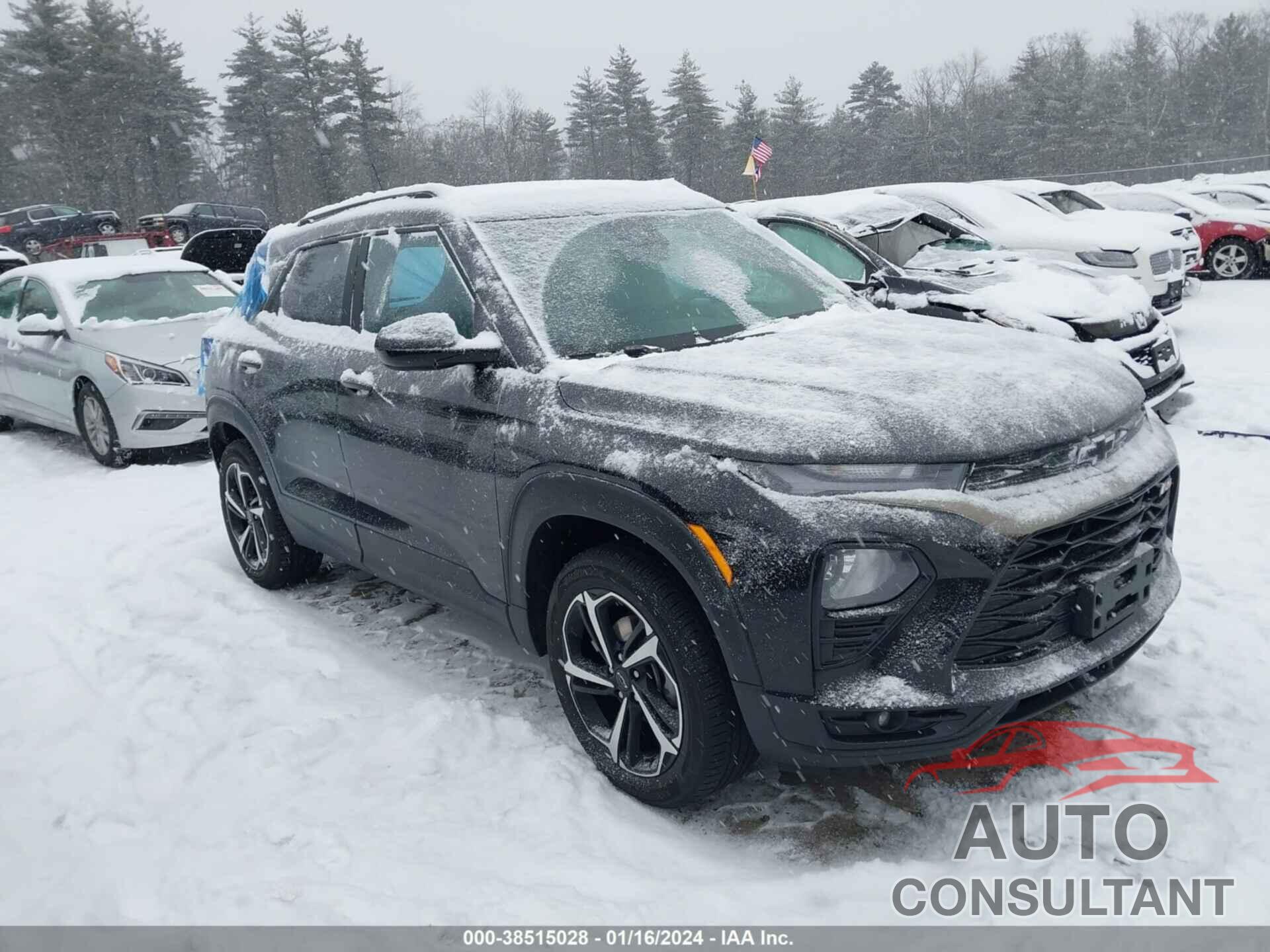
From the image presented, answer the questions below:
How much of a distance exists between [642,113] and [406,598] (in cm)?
5161

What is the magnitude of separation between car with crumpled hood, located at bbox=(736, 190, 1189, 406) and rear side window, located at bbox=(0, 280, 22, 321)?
7015mm

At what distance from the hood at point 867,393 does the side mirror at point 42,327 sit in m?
7.34

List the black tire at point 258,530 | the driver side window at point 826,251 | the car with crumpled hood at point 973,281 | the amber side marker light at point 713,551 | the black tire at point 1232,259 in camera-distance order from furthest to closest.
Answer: the black tire at point 1232,259 < the driver side window at point 826,251 < the car with crumpled hood at point 973,281 < the black tire at point 258,530 < the amber side marker light at point 713,551

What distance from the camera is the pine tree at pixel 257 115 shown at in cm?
5375

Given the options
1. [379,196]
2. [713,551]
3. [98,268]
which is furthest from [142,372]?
[713,551]

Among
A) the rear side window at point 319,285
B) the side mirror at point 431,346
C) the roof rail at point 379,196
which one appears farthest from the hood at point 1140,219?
the side mirror at point 431,346

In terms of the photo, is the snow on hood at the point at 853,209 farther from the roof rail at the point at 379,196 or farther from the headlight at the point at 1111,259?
the roof rail at the point at 379,196

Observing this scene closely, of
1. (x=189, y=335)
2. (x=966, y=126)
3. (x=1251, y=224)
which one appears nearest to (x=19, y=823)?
(x=189, y=335)

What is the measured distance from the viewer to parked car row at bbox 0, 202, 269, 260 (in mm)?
30281

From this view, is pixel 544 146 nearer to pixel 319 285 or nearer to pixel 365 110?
pixel 365 110

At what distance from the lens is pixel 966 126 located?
2096 inches

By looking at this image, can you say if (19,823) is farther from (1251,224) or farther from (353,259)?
(1251,224)

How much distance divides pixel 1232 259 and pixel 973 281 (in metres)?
9.64

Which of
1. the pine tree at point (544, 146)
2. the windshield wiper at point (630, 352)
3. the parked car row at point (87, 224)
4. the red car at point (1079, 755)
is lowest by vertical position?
the red car at point (1079, 755)
